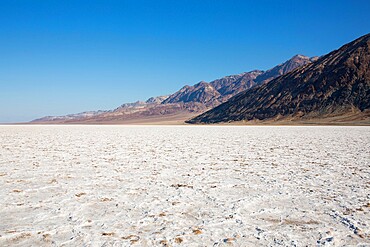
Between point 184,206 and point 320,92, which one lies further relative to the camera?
point 320,92

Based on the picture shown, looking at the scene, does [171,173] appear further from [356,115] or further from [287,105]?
[287,105]

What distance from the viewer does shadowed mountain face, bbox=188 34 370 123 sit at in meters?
71.2

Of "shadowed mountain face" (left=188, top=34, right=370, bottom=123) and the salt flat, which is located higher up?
"shadowed mountain face" (left=188, top=34, right=370, bottom=123)

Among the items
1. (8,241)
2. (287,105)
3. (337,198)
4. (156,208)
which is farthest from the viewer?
(287,105)

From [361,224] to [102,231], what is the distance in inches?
122

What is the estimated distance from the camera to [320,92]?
77.8 meters

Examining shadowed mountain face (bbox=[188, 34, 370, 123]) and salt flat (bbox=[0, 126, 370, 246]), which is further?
shadowed mountain face (bbox=[188, 34, 370, 123])

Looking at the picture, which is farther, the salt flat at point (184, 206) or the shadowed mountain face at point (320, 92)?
the shadowed mountain face at point (320, 92)

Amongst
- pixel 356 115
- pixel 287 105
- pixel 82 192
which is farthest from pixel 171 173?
pixel 287 105

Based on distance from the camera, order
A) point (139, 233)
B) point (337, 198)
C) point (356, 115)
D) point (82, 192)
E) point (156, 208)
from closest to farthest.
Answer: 1. point (139, 233)
2. point (156, 208)
3. point (337, 198)
4. point (82, 192)
5. point (356, 115)

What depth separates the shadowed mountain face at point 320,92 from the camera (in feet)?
234

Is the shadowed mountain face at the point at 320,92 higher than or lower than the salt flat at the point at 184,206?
higher

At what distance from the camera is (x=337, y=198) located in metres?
4.75

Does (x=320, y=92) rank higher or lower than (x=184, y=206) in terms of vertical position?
higher
